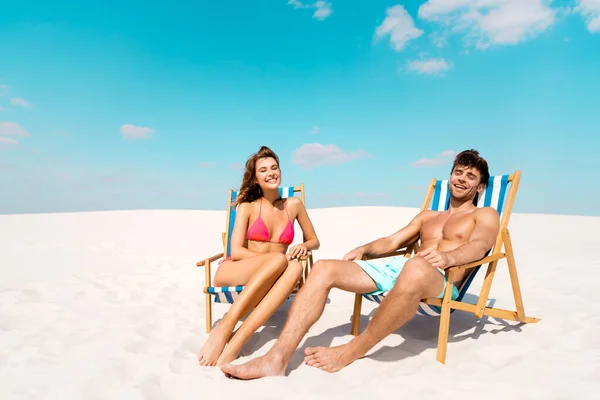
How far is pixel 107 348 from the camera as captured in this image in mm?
2955

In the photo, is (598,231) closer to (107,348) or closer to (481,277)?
(481,277)

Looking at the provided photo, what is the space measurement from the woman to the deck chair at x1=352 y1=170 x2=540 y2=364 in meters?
0.68

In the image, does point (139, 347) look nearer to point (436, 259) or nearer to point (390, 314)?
point (390, 314)

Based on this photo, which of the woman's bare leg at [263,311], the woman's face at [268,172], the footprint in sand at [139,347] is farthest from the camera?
the woman's face at [268,172]

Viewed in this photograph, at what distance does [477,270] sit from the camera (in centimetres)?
313

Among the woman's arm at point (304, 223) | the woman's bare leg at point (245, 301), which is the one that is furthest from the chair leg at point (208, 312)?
the woman's arm at point (304, 223)

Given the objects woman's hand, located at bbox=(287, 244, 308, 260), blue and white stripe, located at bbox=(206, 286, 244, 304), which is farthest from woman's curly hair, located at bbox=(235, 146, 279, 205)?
blue and white stripe, located at bbox=(206, 286, 244, 304)

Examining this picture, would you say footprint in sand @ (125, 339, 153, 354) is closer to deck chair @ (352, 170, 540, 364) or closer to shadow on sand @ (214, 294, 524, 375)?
shadow on sand @ (214, 294, 524, 375)

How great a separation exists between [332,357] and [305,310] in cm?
32

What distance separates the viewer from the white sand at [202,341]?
2359 mm

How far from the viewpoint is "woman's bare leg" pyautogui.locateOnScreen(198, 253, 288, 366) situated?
2.68m

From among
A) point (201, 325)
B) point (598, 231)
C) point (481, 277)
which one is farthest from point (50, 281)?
point (598, 231)

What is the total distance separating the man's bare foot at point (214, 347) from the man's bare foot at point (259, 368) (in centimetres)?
24

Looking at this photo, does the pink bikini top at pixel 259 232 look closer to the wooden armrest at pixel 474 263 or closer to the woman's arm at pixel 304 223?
the woman's arm at pixel 304 223
